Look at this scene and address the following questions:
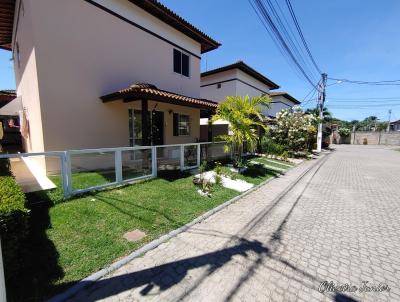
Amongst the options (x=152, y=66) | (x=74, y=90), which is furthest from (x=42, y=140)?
(x=152, y=66)

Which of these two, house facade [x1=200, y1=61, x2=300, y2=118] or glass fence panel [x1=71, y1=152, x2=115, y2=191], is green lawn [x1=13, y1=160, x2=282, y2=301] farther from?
house facade [x1=200, y1=61, x2=300, y2=118]

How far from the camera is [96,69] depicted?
28.7ft

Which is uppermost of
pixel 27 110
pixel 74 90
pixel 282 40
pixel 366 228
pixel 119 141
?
pixel 282 40

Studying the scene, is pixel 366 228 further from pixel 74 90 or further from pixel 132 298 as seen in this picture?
pixel 74 90

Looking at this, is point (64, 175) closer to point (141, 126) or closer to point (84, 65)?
point (84, 65)

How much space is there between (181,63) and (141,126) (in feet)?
17.1

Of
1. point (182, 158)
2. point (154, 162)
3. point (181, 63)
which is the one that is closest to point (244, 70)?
point (181, 63)

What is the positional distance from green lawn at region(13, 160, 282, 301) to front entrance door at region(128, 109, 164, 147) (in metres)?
3.88

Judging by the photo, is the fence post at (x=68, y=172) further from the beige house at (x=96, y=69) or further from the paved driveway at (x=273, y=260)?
the paved driveway at (x=273, y=260)

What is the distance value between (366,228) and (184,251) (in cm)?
434

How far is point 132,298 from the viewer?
8.70 ft

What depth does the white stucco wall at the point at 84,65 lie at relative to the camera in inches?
290

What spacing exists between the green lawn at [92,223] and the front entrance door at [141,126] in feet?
12.7

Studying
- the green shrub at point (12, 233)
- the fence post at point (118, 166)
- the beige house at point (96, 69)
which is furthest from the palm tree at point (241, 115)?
the green shrub at point (12, 233)
